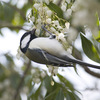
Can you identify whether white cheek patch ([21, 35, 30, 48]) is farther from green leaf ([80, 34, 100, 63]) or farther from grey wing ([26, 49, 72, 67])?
green leaf ([80, 34, 100, 63])

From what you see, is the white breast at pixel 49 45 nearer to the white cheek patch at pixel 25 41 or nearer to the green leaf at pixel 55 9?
the white cheek patch at pixel 25 41

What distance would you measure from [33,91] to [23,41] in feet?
2.20

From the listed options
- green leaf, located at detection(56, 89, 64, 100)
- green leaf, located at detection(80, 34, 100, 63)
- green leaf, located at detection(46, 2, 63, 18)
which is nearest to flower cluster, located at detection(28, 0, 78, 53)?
green leaf, located at detection(46, 2, 63, 18)

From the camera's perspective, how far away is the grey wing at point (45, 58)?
1.59m

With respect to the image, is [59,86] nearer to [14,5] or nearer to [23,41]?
[23,41]

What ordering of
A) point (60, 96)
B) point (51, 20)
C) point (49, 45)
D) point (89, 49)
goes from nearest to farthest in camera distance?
point (49, 45) → point (51, 20) → point (89, 49) → point (60, 96)

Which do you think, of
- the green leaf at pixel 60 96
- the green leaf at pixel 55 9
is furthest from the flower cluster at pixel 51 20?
the green leaf at pixel 60 96

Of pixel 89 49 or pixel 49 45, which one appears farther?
pixel 89 49

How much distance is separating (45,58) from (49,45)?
0.25 ft

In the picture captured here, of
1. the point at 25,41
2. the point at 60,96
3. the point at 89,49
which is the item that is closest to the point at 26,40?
the point at 25,41

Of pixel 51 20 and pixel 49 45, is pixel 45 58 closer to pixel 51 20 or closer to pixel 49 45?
pixel 49 45

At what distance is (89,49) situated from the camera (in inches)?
76.5

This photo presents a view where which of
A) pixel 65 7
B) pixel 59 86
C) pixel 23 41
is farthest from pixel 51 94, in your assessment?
pixel 65 7

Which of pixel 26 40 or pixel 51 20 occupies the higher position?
pixel 51 20
